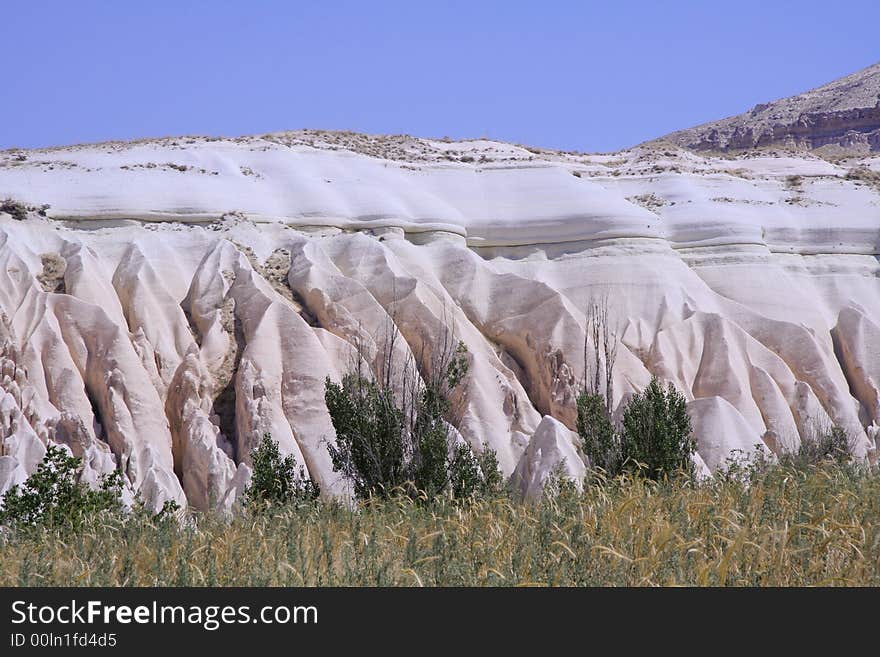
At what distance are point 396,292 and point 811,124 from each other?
57.7 metres

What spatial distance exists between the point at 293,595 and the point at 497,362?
89.7ft

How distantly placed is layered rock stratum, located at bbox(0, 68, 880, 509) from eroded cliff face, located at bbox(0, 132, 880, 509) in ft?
0.28

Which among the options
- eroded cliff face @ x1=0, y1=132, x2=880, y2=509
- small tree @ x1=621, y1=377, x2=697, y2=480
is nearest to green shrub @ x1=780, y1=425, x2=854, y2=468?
small tree @ x1=621, y1=377, x2=697, y2=480

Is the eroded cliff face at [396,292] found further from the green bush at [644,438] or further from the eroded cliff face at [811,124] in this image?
the eroded cliff face at [811,124]

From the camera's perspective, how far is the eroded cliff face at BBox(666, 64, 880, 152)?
267ft

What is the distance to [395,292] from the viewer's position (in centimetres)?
3494

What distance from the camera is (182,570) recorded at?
8109 mm

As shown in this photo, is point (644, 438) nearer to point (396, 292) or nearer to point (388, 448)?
point (388, 448)

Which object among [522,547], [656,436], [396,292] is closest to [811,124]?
[396,292]

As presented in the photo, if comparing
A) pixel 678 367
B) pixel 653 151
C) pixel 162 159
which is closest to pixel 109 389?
pixel 162 159

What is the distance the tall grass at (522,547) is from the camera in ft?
26.4

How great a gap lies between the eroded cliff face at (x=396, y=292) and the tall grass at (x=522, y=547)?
12.0 metres

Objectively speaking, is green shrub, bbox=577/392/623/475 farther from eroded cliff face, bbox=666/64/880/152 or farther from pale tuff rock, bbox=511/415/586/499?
eroded cliff face, bbox=666/64/880/152

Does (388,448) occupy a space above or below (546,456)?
above
